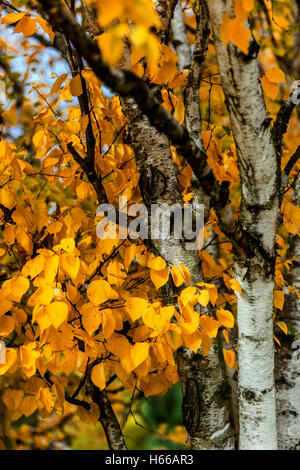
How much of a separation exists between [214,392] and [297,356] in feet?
1.99

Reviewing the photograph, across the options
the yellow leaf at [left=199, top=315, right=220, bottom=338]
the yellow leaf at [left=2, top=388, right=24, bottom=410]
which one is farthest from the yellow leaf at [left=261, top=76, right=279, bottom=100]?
the yellow leaf at [left=2, top=388, right=24, bottom=410]

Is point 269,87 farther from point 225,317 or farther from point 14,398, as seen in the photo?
point 14,398

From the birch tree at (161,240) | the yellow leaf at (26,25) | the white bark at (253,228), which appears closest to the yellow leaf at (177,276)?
the birch tree at (161,240)

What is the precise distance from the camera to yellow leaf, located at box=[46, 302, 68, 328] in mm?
970

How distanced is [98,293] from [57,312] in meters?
0.12

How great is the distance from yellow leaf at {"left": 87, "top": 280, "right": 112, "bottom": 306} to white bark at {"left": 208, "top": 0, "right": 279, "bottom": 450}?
1.53 ft

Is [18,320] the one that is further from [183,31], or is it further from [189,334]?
[183,31]

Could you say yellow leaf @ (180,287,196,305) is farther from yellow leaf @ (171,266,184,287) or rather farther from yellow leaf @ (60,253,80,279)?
yellow leaf @ (60,253,80,279)

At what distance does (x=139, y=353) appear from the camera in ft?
3.46

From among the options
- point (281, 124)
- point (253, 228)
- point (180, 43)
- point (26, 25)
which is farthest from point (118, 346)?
point (180, 43)

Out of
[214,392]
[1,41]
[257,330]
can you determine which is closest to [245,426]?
[214,392]

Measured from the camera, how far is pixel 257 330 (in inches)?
51.4

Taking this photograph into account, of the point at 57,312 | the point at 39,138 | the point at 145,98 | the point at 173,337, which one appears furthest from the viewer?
the point at 39,138

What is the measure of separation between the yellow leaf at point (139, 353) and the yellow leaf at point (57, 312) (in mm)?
222
